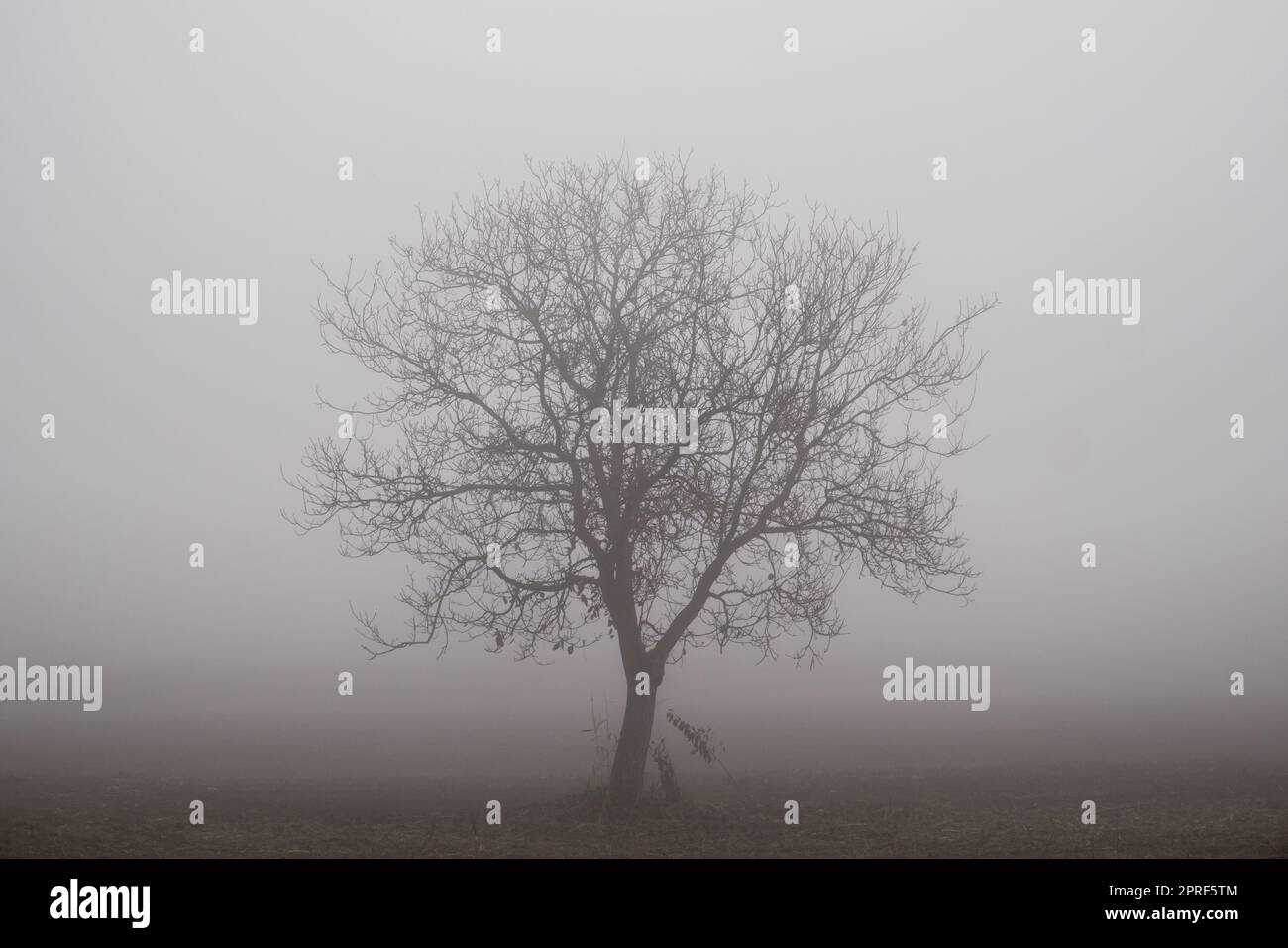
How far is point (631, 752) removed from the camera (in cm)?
2172

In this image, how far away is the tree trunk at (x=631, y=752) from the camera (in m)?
21.5

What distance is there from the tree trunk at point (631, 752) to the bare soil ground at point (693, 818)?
1.48ft

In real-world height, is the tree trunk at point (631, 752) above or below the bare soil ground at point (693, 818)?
above

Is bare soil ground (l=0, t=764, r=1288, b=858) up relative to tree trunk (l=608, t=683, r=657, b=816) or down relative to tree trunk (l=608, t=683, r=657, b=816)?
down

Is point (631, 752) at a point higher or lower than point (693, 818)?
higher

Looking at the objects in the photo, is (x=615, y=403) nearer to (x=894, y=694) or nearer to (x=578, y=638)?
(x=578, y=638)

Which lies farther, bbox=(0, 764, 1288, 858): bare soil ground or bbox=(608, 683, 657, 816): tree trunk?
bbox=(608, 683, 657, 816): tree trunk

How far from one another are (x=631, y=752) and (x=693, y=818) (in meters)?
1.80

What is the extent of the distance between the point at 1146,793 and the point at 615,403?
1344 cm

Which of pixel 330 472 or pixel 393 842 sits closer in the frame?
pixel 393 842

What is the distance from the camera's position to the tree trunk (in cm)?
2150

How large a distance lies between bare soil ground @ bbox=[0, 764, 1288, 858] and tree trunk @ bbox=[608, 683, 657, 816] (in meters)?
0.45
